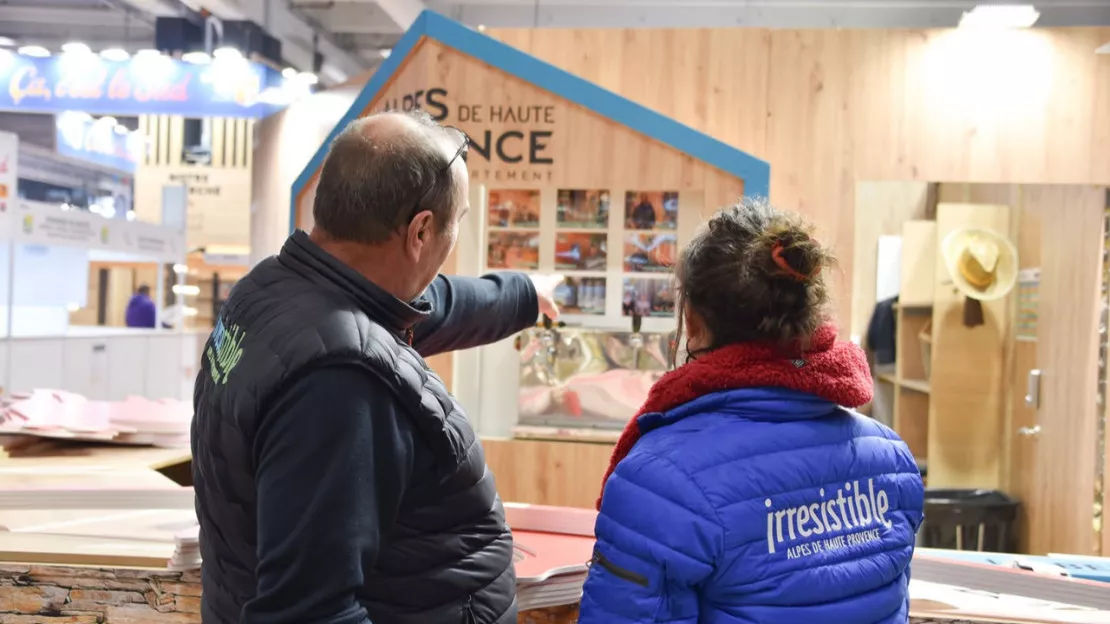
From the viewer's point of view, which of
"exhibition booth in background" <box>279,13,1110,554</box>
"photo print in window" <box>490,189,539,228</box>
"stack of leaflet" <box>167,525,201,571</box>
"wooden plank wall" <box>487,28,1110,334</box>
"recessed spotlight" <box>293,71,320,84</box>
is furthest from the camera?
"recessed spotlight" <box>293,71,320,84</box>

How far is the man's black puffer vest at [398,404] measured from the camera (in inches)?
43.3

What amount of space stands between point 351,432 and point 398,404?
0.26 feet

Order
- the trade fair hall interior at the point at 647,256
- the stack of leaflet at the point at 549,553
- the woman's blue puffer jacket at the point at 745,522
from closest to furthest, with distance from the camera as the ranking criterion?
the woman's blue puffer jacket at the point at 745,522 < the stack of leaflet at the point at 549,553 < the trade fair hall interior at the point at 647,256

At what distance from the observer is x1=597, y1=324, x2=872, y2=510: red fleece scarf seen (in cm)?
125

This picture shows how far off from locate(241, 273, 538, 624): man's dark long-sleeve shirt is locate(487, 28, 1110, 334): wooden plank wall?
4218 mm

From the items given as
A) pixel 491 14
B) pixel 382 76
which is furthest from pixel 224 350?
Answer: pixel 491 14

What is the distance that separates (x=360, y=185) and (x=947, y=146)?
455cm

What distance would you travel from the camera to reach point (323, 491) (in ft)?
3.42

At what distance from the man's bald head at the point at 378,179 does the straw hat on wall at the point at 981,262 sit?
4827 mm

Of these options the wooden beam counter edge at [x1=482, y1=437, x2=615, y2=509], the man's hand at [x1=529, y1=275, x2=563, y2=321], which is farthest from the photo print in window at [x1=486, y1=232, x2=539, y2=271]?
the man's hand at [x1=529, y1=275, x2=563, y2=321]

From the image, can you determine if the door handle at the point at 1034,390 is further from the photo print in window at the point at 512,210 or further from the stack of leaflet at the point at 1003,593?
the stack of leaflet at the point at 1003,593

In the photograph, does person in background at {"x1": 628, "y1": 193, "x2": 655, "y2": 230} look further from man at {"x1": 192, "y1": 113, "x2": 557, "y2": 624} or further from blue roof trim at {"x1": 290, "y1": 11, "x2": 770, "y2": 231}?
man at {"x1": 192, "y1": 113, "x2": 557, "y2": 624}

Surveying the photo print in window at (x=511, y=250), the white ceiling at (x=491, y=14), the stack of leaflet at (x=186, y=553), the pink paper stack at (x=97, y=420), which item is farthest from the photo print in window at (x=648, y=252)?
the white ceiling at (x=491, y=14)

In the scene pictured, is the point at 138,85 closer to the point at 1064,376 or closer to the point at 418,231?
the point at 1064,376
